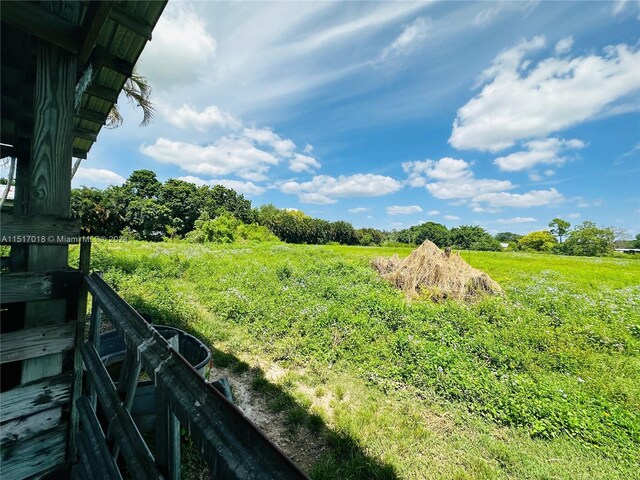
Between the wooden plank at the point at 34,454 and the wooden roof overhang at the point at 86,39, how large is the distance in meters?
2.51

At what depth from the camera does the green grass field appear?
341cm

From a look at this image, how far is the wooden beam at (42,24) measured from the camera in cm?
164

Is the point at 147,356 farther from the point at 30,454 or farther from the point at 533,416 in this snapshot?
the point at 533,416

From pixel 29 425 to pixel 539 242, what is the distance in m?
89.7

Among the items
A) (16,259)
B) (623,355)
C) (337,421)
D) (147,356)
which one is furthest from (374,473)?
(623,355)

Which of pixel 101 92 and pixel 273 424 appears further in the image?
pixel 273 424

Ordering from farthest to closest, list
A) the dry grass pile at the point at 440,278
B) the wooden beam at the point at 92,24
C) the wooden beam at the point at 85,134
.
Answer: the dry grass pile at the point at 440,278
the wooden beam at the point at 85,134
the wooden beam at the point at 92,24

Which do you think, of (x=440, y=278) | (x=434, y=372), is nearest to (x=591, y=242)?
(x=440, y=278)

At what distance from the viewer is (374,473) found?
3.05m

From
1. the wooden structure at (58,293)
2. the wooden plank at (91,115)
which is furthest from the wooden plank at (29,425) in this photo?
the wooden plank at (91,115)

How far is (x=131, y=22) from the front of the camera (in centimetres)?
176

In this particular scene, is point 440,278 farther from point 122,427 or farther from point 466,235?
point 466,235

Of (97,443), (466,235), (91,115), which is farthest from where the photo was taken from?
(466,235)

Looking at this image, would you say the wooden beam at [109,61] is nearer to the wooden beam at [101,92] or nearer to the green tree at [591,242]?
the wooden beam at [101,92]
